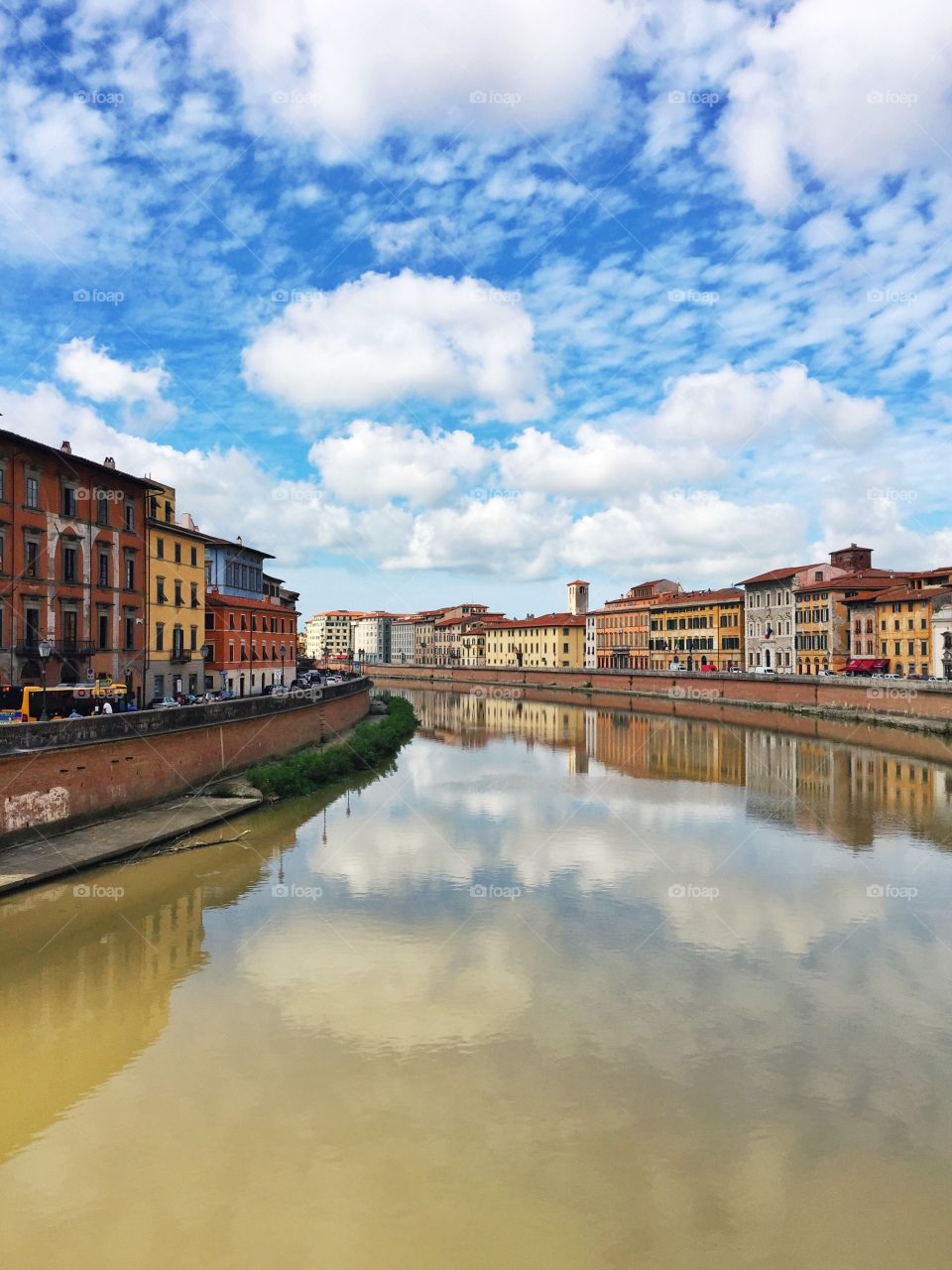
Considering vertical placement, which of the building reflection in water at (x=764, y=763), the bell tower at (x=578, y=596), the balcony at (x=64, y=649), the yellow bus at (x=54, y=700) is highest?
the bell tower at (x=578, y=596)

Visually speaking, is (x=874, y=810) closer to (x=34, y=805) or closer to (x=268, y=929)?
(x=268, y=929)

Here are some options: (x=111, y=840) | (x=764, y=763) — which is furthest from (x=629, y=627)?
(x=111, y=840)

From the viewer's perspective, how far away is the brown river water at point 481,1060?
27.2 ft

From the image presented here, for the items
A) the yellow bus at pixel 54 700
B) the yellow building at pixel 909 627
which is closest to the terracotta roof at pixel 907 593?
the yellow building at pixel 909 627

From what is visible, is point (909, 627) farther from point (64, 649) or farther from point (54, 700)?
point (54, 700)

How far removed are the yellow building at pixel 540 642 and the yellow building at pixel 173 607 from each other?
72.8 m

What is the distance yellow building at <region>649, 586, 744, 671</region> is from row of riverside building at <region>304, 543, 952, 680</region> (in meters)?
0.12

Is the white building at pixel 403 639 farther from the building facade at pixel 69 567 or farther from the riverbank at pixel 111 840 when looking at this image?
the riverbank at pixel 111 840

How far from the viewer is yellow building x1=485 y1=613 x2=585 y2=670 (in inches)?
4449

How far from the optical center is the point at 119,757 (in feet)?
76.3

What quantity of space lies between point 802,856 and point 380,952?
13271 millimetres

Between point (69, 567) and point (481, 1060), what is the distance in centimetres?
2634

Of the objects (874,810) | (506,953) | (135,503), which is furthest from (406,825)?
(135,503)

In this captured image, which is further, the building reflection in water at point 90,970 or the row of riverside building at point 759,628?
the row of riverside building at point 759,628
